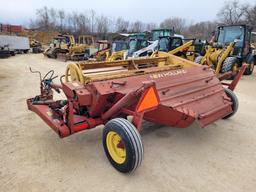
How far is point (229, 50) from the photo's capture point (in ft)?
27.6

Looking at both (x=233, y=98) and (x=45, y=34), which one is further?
(x=45, y=34)

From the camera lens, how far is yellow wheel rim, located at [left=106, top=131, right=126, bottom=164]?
2.68m

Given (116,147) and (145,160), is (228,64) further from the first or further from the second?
(116,147)

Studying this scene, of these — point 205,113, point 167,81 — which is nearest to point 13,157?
point 167,81

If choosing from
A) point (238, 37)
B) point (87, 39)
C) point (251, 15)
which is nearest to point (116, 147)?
point (238, 37)

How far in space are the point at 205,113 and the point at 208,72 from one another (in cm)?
103

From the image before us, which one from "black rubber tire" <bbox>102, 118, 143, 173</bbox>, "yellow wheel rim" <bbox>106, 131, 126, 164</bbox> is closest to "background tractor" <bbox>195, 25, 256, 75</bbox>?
"yellow wheel rim" <bbox>106, 131, 126, 164</bbox>

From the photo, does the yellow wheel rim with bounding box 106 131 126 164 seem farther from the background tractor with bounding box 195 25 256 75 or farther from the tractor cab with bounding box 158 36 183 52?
the tractor cab with bounding box 158 36 183 52

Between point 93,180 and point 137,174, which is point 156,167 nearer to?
point 137,174

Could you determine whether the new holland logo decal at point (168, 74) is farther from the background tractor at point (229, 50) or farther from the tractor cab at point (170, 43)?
the tractor cab at point (170, 43)

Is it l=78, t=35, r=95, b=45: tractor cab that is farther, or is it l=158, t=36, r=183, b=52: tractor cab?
l=78, t=35, r=95, b=45: tractor cab

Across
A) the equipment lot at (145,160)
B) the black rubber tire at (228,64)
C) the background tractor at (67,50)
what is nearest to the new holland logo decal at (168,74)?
the equipment lot at (145,160)

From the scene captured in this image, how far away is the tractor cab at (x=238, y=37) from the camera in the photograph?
8.97 metres

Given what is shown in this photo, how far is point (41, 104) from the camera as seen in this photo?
3.64 m
